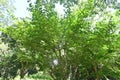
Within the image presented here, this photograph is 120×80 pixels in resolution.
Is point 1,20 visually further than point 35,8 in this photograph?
Yes

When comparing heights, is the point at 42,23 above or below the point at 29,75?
above

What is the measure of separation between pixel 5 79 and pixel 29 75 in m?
4.12

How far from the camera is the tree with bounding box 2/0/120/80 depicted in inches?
442

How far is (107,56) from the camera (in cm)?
1240

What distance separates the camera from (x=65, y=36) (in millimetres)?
11391

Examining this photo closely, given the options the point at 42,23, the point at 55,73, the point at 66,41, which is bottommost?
the point at 55,73

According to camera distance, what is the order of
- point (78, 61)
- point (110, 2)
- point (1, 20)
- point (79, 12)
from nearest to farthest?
point (79, 12) < point (78, 61) < point (110, 2) < point (1, 20)

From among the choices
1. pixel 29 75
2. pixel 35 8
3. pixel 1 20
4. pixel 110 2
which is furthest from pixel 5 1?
pixel 29 75

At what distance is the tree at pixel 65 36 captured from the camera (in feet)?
36.8

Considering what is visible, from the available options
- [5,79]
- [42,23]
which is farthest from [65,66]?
[5,79]

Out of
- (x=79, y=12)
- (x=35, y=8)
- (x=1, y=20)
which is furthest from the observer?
(x=1, y=20)

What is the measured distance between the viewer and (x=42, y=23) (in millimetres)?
11281

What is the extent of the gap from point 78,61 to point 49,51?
1606 millimetres

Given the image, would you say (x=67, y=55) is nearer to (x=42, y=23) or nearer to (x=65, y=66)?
(x=65, y=66)
